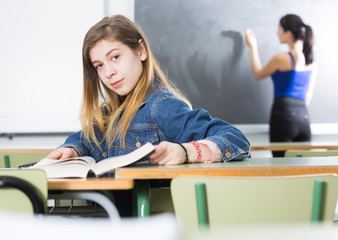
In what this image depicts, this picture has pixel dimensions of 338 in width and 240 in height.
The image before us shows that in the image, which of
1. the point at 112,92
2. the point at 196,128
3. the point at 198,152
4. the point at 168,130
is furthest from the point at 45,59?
the point at 198,152

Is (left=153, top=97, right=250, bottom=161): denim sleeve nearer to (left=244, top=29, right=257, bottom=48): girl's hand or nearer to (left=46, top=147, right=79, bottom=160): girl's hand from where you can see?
(left=46, top=147, right=79, bottom=160): girl's hand

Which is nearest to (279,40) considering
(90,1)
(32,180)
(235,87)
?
(235,87)

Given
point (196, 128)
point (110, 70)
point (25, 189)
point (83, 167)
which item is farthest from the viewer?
point (110, 70)

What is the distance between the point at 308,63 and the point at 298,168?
343 cm

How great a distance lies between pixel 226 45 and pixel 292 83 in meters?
0.77

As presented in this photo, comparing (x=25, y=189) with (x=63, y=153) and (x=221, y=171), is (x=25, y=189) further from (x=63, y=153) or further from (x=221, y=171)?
(x=63, y=153)

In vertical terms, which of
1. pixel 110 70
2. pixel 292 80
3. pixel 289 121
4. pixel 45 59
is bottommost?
pixel 289 121

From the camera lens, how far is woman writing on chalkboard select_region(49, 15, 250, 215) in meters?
1.85

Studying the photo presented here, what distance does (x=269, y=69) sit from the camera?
4660 mm

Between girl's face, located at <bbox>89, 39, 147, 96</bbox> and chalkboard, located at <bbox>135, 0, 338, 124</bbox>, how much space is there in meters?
2.73

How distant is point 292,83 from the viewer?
4496 mm

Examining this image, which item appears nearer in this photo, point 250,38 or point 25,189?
point 25,189

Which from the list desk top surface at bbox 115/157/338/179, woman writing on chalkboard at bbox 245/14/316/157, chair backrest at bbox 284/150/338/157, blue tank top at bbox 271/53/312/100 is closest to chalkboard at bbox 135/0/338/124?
woman writing on chalkboard at bbox 245/14/316/157

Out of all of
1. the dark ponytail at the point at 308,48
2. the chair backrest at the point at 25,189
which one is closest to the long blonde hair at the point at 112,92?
the chair backrest at the point at 25,189
